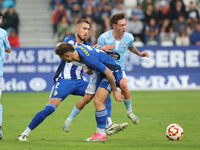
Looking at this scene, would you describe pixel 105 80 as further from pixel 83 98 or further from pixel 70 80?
pixel 70 80

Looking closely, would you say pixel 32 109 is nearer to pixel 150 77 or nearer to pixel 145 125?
pixel 145 125

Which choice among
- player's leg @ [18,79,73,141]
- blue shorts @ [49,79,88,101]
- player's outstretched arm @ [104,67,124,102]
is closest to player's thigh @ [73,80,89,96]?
blue shorts @ [49,79,88,101]

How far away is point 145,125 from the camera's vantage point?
804 centimetres

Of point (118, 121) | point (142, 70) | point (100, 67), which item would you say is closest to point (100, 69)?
point (100, 67)

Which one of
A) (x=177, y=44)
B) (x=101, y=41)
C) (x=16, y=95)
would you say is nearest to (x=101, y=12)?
(x=177, y=44)

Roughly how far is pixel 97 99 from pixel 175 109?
4774 mm

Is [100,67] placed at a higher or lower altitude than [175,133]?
higher

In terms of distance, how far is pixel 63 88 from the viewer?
689 cm

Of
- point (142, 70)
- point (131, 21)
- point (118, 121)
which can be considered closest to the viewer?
point (118, 121)

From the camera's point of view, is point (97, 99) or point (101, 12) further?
point (101, 12)

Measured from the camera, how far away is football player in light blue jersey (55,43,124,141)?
5.84 metres

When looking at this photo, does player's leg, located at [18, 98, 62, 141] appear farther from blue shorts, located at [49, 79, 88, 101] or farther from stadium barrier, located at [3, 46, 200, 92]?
stadium barrier, located at [3, 46, 200, 92]

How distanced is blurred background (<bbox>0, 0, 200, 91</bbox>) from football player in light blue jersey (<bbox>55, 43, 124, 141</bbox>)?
354 inches

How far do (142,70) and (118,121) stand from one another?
702cm
